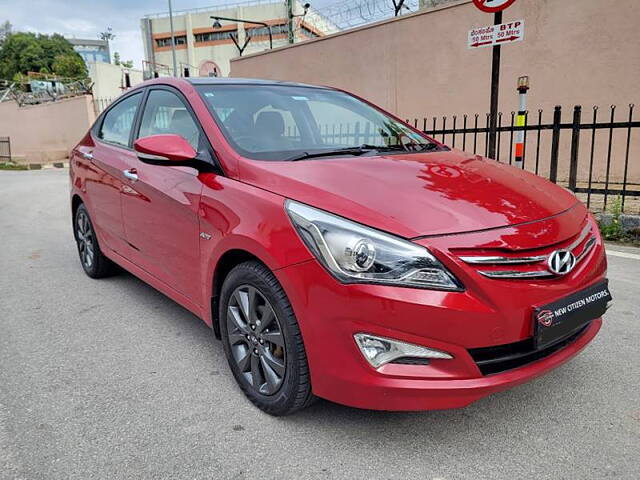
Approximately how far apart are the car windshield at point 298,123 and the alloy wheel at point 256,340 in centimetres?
71

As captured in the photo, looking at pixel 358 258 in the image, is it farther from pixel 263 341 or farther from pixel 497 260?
pixel 263 341

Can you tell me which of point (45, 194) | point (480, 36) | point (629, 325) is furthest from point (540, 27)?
point (45, 194)

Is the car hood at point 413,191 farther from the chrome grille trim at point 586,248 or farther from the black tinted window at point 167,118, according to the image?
the black tinted window at point 167,118

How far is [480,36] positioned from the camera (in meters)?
5.90

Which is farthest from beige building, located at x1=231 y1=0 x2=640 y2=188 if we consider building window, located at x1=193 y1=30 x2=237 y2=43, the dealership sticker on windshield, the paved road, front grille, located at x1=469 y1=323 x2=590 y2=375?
building window, located at x1=193 y1=30 x2=237 y2=43

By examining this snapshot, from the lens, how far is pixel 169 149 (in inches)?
104

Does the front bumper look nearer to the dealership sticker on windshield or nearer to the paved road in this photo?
the dealership sticker on windshield

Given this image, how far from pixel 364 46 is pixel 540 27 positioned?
15.2ft

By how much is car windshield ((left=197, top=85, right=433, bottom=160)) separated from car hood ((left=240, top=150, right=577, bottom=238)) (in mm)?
239

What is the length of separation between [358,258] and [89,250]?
338cm

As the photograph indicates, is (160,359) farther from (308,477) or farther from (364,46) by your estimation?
(364,46)

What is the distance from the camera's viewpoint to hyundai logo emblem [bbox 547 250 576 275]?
6.61 ft

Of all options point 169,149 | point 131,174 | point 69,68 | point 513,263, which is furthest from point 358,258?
point 69,68

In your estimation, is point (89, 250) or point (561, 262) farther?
point (89, 250)
